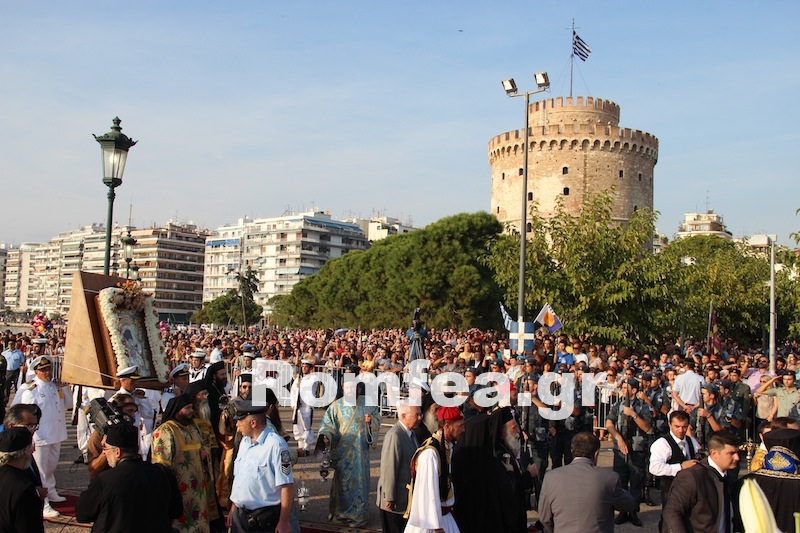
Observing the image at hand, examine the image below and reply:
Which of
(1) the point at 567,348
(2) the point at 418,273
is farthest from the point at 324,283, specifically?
(1) the point at 567,348

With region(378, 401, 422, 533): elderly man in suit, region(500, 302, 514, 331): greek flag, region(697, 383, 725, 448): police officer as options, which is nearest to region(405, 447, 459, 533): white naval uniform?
region(378, 401, 422, 533): elderly man in suit

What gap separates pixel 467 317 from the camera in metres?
41.9

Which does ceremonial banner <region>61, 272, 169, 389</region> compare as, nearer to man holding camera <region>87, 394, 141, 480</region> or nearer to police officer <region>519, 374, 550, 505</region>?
man holding camera <region>87, 394, 141, 480</region>

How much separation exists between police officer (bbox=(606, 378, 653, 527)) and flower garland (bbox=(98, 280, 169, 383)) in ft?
17.5

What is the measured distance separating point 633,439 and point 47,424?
6.85m

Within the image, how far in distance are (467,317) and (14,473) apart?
1500 inches

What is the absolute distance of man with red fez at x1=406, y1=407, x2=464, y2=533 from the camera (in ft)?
16.8

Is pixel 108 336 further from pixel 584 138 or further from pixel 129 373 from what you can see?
pixel 584 138

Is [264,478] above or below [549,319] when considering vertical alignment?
below

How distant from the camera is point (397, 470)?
5.87 metres

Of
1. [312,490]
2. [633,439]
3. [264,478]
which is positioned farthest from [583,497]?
[312,490]

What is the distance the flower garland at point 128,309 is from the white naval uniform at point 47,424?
125cm

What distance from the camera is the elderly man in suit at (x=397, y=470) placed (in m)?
5.86

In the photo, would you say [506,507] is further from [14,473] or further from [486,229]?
[486,229]
